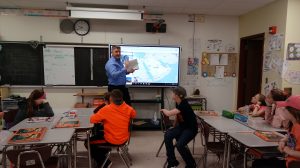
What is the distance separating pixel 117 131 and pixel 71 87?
2.70m

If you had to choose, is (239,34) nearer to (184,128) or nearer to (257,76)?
(257,76)

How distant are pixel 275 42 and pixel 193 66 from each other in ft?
5.97

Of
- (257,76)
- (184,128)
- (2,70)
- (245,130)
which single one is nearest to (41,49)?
(2,70)

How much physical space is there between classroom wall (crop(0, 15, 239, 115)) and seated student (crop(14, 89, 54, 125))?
2058 millimetres

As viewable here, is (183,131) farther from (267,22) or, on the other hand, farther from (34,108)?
(267,22)

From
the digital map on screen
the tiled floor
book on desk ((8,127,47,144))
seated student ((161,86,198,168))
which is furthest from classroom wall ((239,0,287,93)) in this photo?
book on desk ((8,127,47,144))

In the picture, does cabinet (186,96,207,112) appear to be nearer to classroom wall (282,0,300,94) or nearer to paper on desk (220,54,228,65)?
paper on desk (220,54,228,65)

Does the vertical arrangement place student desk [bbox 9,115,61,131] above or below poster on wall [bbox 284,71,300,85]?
below

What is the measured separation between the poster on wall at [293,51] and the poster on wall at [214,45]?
1744 millimetres

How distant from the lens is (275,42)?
4.10 metres

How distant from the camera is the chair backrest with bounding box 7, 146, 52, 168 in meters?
1.92

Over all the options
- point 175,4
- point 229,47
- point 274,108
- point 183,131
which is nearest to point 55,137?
point 183,131

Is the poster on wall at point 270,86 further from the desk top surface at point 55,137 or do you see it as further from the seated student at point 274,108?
the desk top surface at point 55,137

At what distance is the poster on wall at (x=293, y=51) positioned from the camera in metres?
3.82
